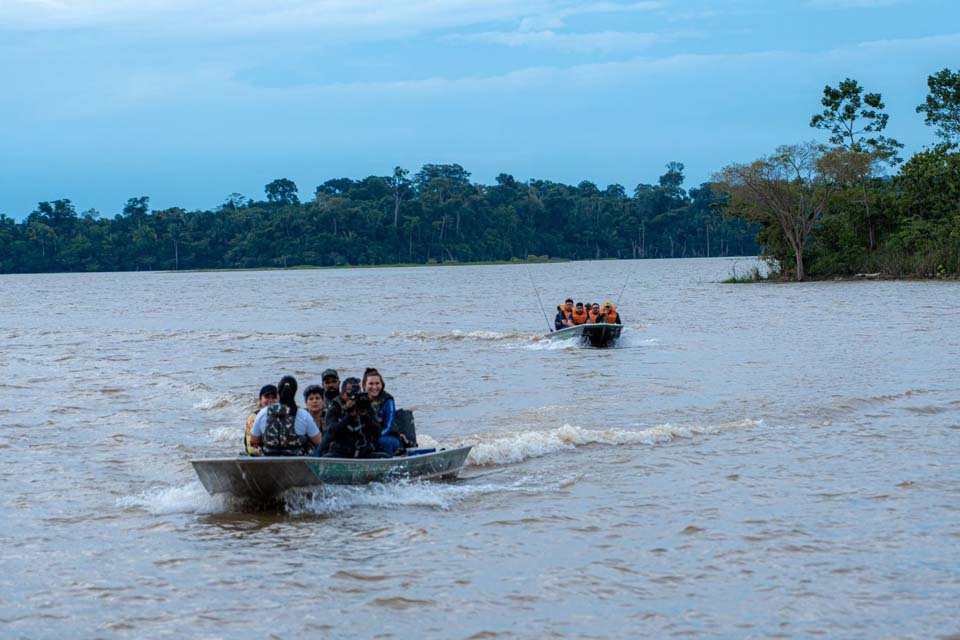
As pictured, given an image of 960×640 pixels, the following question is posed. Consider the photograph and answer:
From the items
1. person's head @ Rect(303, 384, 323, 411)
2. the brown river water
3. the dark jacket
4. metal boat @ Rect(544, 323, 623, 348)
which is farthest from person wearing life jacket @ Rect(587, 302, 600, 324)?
the dark jacket

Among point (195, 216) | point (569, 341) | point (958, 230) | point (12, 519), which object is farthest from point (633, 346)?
point (195, 216)

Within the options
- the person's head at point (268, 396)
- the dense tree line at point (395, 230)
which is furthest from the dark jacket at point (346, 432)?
the dense tree line at point (395, 230)

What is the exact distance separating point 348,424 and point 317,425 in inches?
20.5

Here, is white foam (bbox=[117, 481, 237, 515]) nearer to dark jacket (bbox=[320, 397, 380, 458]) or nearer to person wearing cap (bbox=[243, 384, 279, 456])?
person wearing cap (bbox=[243, 384, 279, 456])

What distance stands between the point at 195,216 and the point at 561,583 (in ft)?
455

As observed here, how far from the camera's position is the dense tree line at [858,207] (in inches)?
2099

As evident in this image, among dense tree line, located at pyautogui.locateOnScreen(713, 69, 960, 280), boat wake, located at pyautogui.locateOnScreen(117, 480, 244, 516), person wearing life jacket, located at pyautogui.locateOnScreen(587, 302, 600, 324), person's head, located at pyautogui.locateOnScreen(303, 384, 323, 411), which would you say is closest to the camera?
boat wake, located at pyautogui.locateOnScreen(117, 480, 244, 516)

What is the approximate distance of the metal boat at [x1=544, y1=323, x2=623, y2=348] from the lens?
25.8 metres

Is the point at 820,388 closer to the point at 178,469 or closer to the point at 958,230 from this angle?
the point at 178,469

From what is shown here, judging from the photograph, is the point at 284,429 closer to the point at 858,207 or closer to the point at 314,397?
the point at 314,397

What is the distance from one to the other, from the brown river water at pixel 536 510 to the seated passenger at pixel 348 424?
41cm

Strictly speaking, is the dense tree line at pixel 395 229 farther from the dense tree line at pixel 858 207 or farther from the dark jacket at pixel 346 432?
the dark jacket at pixel 346 432

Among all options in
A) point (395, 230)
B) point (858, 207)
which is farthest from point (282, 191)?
point (858, 207)

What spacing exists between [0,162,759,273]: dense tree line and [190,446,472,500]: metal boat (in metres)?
122
